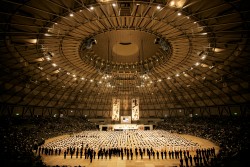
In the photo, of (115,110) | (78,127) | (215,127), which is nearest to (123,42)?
(115,110)

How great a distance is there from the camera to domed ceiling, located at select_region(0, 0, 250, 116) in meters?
13.1

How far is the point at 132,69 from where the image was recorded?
29.3m

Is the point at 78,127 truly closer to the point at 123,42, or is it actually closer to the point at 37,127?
the point at 37,127

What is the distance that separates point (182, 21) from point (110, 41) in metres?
9.36

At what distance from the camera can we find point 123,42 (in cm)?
2097

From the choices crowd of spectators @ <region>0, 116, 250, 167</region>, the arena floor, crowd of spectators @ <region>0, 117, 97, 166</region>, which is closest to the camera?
the arena floor

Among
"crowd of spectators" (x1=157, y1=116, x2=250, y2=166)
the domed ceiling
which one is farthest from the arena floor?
"crowd of spectators" (x1=157, y1=116, x2=250, y2=166)

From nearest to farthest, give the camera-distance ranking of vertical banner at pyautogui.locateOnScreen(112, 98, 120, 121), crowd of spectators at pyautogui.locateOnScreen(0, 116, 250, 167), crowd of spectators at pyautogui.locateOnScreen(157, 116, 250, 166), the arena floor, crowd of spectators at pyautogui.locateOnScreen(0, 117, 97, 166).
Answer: the arena floor
crowd of spectators at pyautogui.locateOnScreen(157, 116, 250, 166)
crowd of spectators at pyautogui.locateOnScreen(0, 116, 250, 167)
crowd of spectators at pyautogui.locateOnScreen(0, 117, 97, 166)
vertical banner at pyautogui.locateOnScreen(112, 98, 120, 121)

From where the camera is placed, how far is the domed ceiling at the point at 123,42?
13.1 meters

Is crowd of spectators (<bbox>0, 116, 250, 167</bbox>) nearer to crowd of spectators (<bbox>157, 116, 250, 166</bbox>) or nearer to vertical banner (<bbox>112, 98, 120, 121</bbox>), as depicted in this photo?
crowd of spectators (<bbox>157, 116, 250, 166</bbox>)

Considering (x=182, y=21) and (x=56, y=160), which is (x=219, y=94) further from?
(x=56, y=160)

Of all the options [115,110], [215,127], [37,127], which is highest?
[115,110]

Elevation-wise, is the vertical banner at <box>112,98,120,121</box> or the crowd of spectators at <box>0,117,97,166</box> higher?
the vertical banner at <box>112,98,120,121</box>

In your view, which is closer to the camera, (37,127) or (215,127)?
(215,127)
